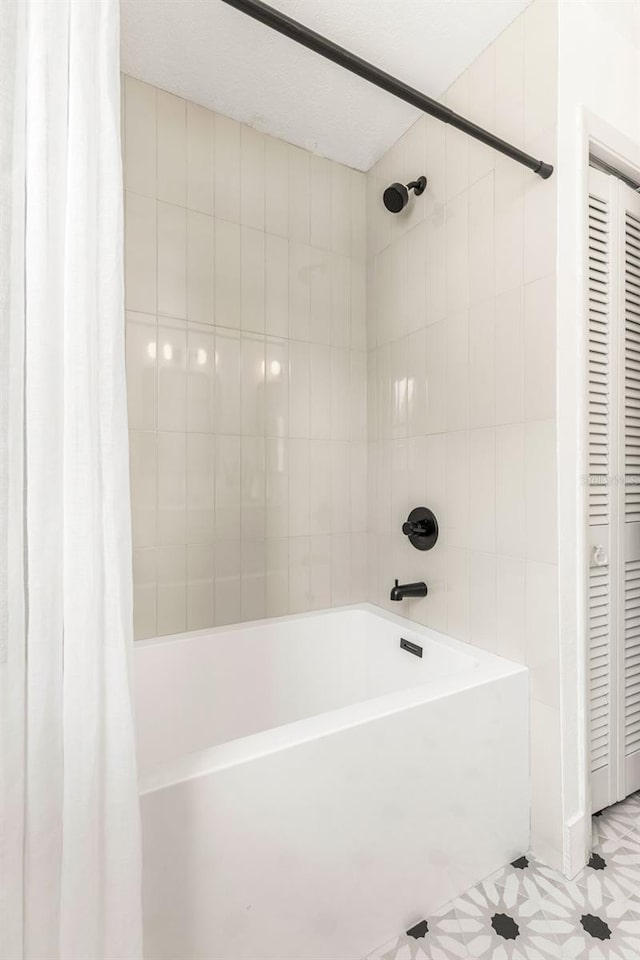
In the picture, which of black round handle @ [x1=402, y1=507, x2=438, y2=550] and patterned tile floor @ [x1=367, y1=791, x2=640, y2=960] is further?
black round handle @ [x1=402, y1=507, x2=438, y2=550]

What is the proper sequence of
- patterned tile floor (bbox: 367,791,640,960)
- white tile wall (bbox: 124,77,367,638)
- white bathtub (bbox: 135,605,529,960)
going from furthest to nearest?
white tile wall (bbox: 124,77,367,638), patterned tile floor (bbox: 367,791,640,960), white bathtub (bbox: 135,605,529,960)

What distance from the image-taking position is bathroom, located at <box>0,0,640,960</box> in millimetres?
763

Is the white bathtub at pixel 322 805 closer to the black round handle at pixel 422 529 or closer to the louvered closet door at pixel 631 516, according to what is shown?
the black round handle at pixel 422 529

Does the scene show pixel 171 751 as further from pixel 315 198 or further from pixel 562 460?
pixel 315 198

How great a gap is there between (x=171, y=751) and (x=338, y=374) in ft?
5.10

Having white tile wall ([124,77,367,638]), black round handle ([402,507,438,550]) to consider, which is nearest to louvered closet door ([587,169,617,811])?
black round handle ([402,507,438,550])

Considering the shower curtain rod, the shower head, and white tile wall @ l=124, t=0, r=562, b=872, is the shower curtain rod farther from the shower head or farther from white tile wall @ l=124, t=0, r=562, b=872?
A: the shower head

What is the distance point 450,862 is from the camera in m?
1.29

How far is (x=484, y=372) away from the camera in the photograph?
62.5 inches

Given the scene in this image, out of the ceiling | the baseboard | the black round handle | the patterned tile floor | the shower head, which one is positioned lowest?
the patterned tile floor

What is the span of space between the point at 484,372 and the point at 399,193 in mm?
760

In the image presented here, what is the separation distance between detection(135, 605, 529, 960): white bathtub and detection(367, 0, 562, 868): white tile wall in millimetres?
151

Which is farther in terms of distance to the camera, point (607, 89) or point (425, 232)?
point (425, 232)

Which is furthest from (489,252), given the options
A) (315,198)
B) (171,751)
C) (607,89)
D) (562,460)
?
(171,751)
